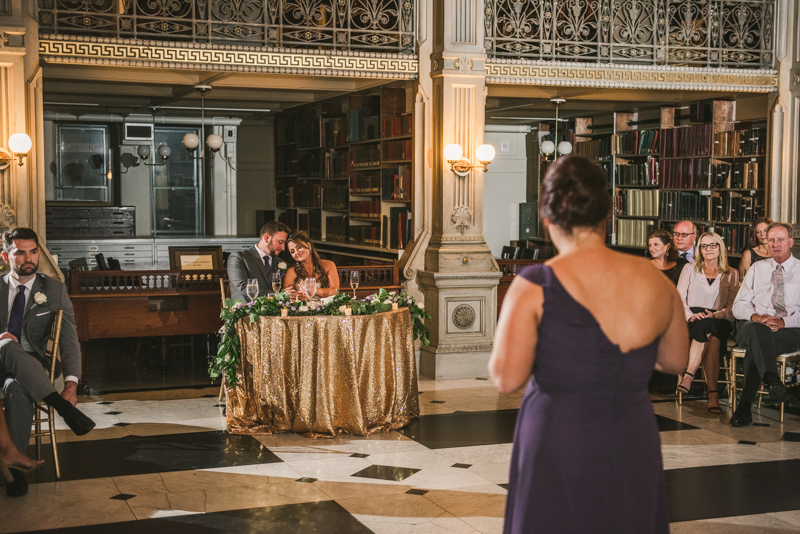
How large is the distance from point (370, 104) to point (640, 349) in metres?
8.25

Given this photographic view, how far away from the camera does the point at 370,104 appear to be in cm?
1009

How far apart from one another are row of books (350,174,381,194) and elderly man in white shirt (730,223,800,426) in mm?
4469

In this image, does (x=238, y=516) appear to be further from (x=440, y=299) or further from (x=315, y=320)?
(x=440, y=299)

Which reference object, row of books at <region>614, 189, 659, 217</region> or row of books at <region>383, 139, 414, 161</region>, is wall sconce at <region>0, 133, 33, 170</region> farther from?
row of books at <region>614, 189, 659, 217</region>

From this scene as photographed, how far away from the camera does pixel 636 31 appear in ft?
28.1

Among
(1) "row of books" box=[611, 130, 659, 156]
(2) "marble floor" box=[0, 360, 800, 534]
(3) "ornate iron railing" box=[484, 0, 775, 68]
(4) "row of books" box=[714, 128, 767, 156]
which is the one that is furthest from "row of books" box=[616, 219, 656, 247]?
(2) "marble floor" box=[0, 360, 800, 534]

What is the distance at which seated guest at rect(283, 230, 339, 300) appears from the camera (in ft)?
21.2

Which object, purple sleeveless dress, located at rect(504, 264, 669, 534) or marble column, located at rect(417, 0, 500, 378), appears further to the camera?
marble column, located at rect(417, 0, 500, 378)

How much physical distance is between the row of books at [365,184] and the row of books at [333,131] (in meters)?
0.65

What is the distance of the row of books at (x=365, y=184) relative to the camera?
9.77 m

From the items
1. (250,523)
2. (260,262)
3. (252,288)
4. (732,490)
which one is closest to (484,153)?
(260,262)

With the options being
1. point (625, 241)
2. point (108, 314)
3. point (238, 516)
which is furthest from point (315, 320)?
point (625, 241)

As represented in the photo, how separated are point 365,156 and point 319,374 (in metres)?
4.85

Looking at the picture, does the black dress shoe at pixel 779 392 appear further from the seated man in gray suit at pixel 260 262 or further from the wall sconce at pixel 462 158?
the seated man in gray suit at pixel 260 262
